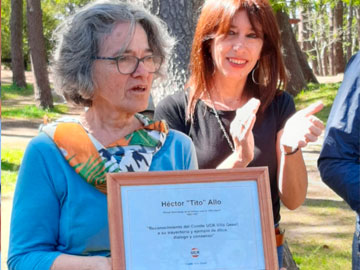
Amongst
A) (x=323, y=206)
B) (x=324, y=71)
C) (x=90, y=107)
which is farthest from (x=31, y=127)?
(x=324, y=71)

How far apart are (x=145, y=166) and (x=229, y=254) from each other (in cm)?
45

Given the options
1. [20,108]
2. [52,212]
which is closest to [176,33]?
[52,212]

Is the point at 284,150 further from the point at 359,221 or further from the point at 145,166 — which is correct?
the point at 145,166

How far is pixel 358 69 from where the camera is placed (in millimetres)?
2203

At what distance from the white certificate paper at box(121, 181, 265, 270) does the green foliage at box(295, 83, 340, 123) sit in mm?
13852

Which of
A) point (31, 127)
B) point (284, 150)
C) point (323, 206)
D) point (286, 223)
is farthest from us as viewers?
point (31, 127)

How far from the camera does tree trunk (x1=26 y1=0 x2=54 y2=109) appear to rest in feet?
63.2

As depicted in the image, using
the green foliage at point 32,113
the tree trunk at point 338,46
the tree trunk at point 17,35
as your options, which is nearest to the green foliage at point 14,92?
the tree trunk at point 17,35

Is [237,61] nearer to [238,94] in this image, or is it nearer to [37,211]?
[238,94]

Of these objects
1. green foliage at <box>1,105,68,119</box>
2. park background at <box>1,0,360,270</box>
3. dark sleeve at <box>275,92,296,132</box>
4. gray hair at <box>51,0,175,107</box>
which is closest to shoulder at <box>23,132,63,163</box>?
gray hair at <box>51,0,175,107</box>

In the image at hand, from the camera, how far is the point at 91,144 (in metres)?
2.20

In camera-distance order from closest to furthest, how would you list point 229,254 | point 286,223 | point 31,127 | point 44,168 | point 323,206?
1. point 229,254
2. point 44,168
3. point 286,223
4. point 323,206
5. point 31,127

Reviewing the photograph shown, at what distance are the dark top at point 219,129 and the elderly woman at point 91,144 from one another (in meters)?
0.37

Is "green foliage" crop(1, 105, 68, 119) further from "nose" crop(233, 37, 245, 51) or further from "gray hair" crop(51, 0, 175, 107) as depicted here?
"gray hair" crop(51, 0, 175, 107)
